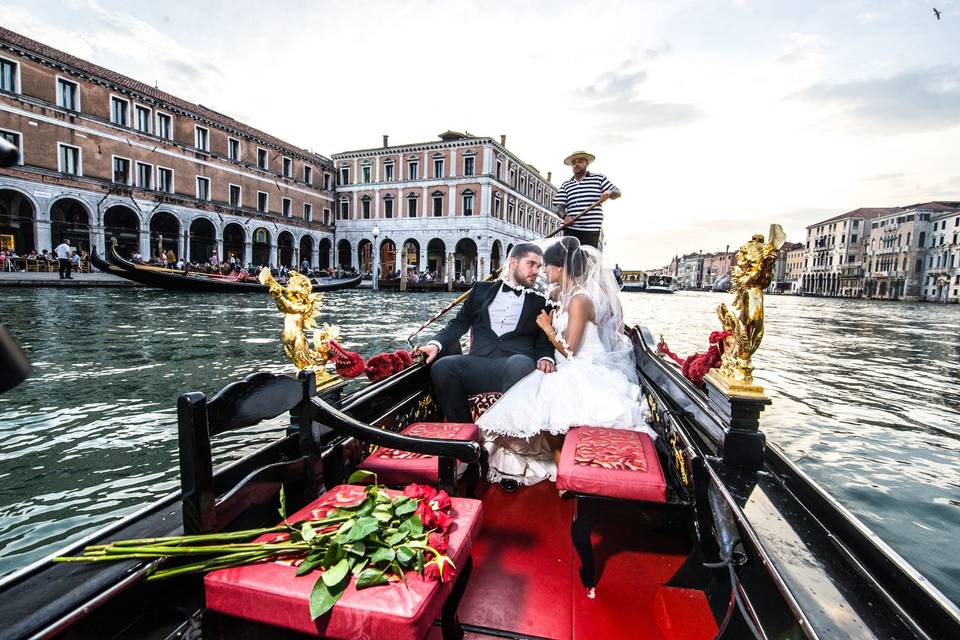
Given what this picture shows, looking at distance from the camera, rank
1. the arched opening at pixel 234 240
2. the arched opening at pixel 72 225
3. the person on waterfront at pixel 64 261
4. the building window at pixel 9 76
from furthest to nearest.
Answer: the arched opening at pixel 234 240 → the arched opening at pixel 72 225 → the building window at pixel 9 76 → the person on waterfront at pixel 64 261

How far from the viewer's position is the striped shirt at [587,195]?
373cm

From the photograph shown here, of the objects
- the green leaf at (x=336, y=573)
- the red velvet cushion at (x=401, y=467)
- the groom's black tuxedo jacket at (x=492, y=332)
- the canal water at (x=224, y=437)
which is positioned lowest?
the canal water at (x=224, y=437)

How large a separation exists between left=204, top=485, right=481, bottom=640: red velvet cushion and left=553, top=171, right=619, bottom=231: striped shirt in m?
3.24

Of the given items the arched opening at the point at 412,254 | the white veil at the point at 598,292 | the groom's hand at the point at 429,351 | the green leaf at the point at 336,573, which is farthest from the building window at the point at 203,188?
the green leaf at the point at 336,573

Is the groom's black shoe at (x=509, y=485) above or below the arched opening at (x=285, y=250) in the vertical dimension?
below

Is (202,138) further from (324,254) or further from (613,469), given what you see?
(613,469)

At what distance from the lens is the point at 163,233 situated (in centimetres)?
1870

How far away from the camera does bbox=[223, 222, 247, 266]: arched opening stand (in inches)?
853

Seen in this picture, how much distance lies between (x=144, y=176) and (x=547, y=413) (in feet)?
70.3

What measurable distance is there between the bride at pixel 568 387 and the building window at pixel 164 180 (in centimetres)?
2094

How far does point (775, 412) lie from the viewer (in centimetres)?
400

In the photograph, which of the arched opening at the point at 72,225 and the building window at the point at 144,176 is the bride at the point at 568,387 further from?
the building window at the point at 144,176

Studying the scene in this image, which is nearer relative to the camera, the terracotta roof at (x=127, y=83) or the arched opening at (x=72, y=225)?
the terracotta roof at (x=127, y=83)

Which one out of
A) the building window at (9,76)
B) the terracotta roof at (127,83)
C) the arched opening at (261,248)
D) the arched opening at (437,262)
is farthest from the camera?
the arched opening at (437,262)
